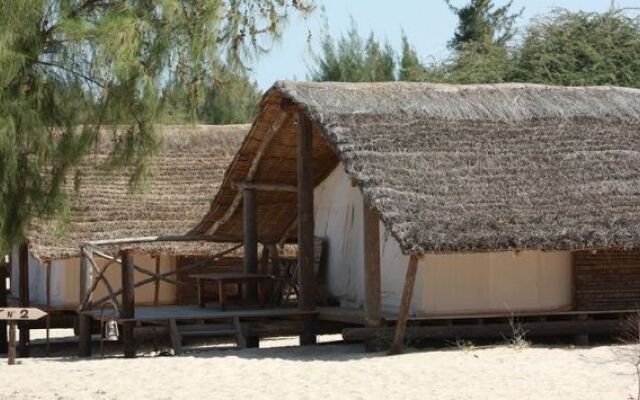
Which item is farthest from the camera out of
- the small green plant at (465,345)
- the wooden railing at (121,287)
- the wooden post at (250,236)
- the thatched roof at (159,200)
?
the thatched roof at (159,200)

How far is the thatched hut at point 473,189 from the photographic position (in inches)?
600

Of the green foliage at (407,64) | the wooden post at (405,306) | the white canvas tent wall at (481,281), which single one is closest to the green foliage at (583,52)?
the green foliage at (407,64)

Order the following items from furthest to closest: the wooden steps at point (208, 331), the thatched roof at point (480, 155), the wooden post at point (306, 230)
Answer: the wooden post at point (306, 230)
the wooden steps at point (208, 331)
the thatched roof at point (480, 155)

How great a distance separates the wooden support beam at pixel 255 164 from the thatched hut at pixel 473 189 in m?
0.05

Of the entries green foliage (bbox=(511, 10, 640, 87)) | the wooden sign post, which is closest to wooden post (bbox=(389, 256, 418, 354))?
the wooden sign post

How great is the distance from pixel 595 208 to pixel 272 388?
17.1 ft

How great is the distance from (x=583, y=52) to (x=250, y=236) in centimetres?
1566

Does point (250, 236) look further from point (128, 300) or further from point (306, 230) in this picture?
point (128, 300)

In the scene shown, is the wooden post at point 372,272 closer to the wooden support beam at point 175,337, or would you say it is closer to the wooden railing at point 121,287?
the wooden support beam at point 175,337

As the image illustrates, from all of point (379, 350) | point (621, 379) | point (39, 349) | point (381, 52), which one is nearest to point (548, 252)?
point (379, 350)

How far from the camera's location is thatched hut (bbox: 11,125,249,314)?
21703mm

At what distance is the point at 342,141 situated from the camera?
16109mm

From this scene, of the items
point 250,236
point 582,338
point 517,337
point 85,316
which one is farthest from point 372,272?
point 85,316

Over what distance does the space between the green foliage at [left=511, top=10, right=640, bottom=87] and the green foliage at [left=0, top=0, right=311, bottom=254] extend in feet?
68.1
